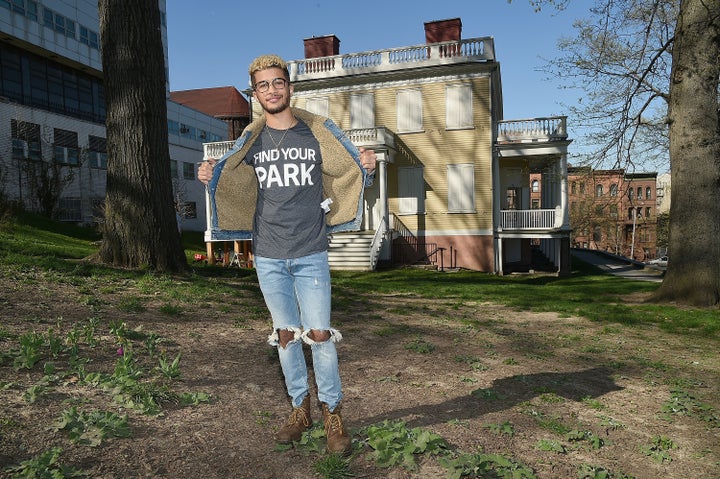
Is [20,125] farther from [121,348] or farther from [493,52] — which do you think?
[121,348]

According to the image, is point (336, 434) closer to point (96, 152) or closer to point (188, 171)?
point (96, 152)

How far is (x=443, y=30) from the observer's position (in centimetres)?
2311

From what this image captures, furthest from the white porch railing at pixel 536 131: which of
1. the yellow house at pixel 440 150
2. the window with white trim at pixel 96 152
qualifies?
the window with white trim at pixel 96 152

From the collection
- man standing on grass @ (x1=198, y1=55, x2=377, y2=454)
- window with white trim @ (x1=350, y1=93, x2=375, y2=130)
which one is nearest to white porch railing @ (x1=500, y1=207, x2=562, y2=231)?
window with white trim @ (x1=350, y1=93, x2=375, y2=130)

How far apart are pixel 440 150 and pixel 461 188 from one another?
1930 mm

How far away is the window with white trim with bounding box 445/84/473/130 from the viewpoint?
2117 centimetres

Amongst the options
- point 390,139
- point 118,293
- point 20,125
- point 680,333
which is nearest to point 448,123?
point 390,139

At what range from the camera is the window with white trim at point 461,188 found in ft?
70.3

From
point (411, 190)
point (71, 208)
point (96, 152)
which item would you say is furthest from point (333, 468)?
point (96, 152)

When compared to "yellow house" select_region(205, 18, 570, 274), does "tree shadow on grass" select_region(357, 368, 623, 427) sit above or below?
below

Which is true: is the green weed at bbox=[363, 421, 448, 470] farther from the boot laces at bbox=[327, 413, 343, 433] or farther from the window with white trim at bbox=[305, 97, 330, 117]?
the window with white trim at bbox=[305, 97, 330, 117]

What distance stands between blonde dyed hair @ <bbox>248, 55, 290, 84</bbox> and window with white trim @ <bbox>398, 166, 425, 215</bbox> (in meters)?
19.1

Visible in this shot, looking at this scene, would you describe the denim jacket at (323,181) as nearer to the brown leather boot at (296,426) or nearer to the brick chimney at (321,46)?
the brown leather boot at (296,426)

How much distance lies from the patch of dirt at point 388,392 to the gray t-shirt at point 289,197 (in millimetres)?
1283
